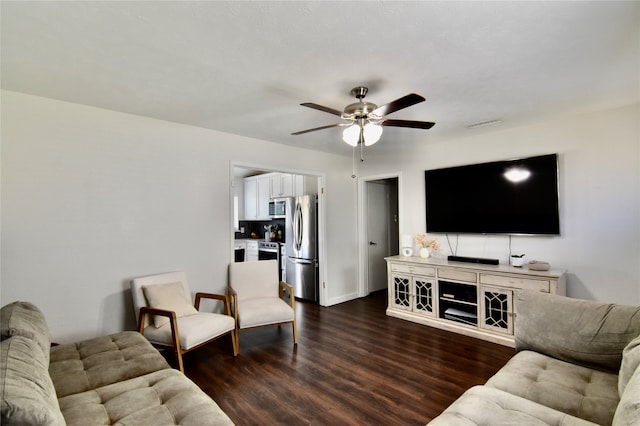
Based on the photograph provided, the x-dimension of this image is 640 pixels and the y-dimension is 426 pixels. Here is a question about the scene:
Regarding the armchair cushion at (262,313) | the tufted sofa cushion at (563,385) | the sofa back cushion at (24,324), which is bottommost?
the armchair cushion at (262,313)

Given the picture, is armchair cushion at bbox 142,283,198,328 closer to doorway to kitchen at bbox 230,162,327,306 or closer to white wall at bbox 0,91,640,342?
white wall at bbox 0,91,640,342

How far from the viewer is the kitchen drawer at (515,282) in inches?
121

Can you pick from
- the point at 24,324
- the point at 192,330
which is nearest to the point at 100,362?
the point at 24,324

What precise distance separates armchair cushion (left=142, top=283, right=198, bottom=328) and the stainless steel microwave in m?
2.84

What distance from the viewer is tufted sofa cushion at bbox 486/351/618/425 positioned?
1.46m

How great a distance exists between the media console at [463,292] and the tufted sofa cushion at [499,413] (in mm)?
2028

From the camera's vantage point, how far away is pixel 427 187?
4461 mm

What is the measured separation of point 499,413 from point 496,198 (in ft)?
9.79

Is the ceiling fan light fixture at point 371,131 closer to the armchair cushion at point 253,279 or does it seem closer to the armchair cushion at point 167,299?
the armchair cushion at point 253,279

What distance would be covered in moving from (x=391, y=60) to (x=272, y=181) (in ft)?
14.5

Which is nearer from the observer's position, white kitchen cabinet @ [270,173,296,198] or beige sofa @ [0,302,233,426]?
beige sofa @ [0,302,233,426]

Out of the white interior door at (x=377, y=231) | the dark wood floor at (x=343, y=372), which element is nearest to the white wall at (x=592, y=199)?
the dark wood floor at (x=343, y=372)

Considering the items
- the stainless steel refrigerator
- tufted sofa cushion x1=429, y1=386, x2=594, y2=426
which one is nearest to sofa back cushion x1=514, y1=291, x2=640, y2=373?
tufted sofa cushion x1=429, y1=386, x2=594, y2=426

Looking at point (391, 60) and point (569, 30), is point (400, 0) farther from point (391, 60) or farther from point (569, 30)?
point (569, 30)
